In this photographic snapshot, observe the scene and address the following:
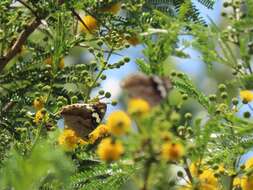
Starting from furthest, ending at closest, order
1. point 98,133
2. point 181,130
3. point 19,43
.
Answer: point 19,43, point 98,133, point 181,130

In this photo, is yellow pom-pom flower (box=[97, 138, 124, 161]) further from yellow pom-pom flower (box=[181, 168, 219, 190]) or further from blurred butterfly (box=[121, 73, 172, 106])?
yellow pom-pom flower (box=[181, 168, 219, 190])

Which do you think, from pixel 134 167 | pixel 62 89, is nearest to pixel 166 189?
pixel 134 167

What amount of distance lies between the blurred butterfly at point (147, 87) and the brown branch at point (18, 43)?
1225 mm

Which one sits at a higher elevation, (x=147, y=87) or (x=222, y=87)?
(x=147, y=87)

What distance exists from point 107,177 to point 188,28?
0.51 meters

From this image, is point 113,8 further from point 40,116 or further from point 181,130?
point 181,130

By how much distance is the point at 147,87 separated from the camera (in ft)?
4.59

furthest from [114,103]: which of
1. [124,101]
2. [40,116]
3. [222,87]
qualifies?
[124,101]

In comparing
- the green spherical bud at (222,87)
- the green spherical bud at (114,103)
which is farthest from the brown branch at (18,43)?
the green spherical bud at (222,87)

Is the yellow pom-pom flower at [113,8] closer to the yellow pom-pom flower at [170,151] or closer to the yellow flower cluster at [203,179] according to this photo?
the yellow flower cluster at [203,179]

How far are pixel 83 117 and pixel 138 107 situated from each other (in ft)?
3.08

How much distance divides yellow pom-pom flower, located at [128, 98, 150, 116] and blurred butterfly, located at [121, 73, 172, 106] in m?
0.03

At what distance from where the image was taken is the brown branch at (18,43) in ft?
8.46

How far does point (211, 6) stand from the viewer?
2627 mm
